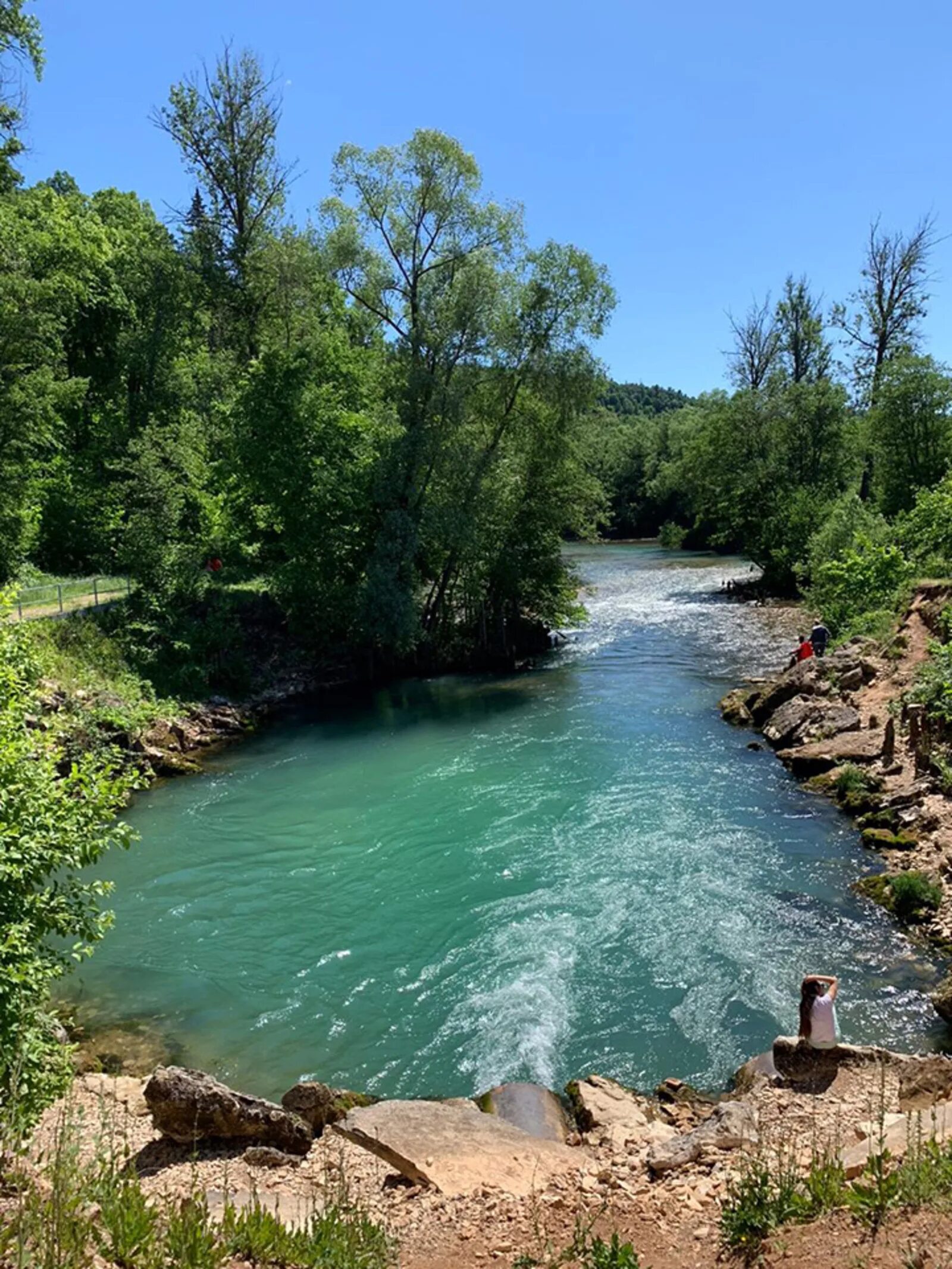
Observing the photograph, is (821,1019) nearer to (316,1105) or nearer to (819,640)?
(316,1105)

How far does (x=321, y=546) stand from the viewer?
1072 inches

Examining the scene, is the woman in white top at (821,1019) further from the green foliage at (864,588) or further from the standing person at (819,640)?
the green foliage at (864,588)

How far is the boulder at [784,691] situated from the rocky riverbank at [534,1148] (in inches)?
537

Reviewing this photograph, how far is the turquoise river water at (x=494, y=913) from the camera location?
30.1 feet

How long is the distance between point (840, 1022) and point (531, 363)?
920 inches

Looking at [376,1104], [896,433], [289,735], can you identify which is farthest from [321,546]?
[896,433]

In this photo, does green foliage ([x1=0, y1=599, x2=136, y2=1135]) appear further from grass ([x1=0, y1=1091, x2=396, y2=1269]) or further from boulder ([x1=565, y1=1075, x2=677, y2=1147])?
boulder ([x1=565, y1=1075, x2=677, y2=1147])

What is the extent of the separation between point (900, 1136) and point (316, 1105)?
490cm

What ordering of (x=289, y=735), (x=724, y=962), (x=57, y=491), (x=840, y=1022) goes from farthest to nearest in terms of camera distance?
(x=57, y=491), (x=289, y=735), (x=724, y=962), (x=840, y=1022)

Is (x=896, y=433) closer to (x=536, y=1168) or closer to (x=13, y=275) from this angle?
(x=13, y=275)

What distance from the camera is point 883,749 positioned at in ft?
52.6

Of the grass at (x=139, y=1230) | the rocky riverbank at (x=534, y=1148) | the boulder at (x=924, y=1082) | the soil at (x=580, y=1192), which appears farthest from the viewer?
the boulder at (x=924, y=1082)

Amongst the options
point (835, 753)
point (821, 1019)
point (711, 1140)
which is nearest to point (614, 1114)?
point (711, 1140)

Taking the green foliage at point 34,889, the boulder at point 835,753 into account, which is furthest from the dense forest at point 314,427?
the green foliage at point 34,889
